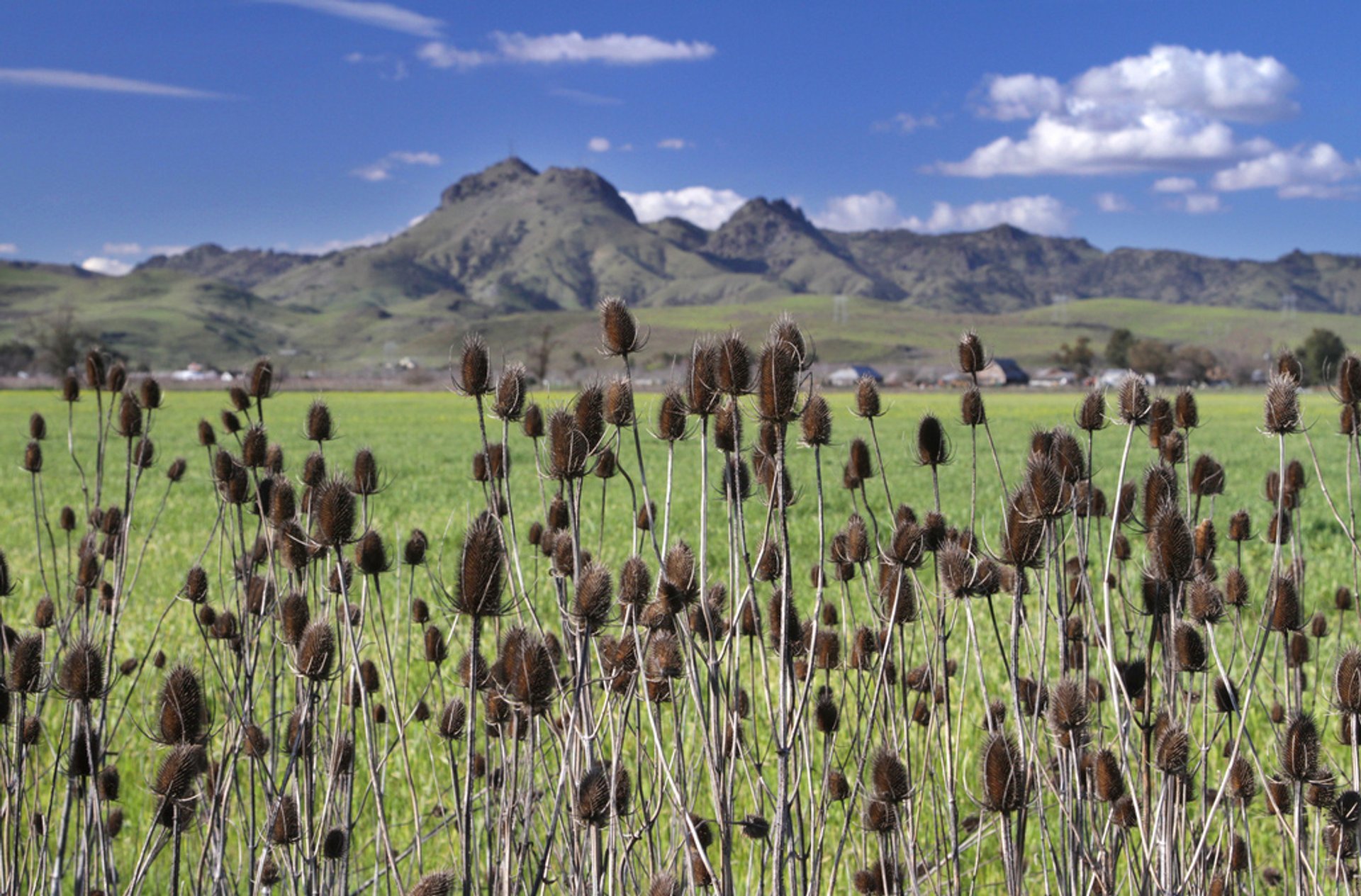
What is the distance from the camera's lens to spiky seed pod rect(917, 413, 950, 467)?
335cm

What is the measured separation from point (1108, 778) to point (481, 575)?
5.51ft

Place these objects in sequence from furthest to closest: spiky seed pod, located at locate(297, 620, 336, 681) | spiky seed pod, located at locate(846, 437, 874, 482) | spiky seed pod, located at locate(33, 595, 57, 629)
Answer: spiky seed pod, located at locate(33, 595, 57, 629)
spiky seed pod, located at locate(846, 437, 874, 482)
spiky seed pod, located at locate(297, 620, 336, 681)

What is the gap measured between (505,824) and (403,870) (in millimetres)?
2517

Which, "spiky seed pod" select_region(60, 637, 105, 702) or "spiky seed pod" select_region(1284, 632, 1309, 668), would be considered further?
"spiky seed pod" select_region(1284, 632, 1309, 668)

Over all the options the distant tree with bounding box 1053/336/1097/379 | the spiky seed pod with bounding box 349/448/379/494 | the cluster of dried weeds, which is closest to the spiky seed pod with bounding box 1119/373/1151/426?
the cluster of dried weeds

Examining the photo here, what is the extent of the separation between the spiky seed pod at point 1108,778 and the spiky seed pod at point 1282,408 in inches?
44.7

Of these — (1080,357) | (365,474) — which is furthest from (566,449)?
(1080,357)

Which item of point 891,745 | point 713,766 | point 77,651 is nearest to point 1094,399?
point 891,745

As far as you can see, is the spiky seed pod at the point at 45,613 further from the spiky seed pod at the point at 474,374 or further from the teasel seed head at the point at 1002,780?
the teasel seed head at the point at 1002,780

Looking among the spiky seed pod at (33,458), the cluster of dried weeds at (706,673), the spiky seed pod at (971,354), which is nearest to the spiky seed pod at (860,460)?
the cluster of dried weeds at (706,673)

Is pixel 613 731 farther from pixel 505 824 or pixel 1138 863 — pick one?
pixel 1138 863

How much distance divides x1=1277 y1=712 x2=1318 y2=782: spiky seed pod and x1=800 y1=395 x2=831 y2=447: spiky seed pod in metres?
1.26

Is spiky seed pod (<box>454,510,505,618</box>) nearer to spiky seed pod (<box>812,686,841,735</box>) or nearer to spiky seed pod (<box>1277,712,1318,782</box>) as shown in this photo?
spiky seed pod (<box>812,686,841,735</box>)

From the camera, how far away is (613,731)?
264cm
